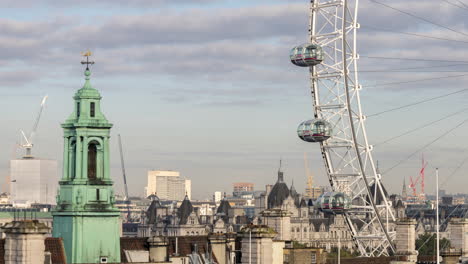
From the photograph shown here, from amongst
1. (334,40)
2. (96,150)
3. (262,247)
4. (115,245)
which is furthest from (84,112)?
(334,40)

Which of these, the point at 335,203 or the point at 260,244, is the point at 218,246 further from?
the point at 335,203

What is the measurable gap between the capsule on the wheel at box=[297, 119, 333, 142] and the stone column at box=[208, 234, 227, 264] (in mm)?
47637

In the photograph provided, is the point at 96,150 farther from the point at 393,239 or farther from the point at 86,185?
the point at 393,239

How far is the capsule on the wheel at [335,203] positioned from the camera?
12988 cm

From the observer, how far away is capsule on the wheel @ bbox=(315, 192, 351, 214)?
5113 inches

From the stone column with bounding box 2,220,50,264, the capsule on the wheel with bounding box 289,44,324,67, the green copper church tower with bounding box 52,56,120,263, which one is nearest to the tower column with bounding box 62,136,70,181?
the green copper church tower with bounding box 52,56,120,263

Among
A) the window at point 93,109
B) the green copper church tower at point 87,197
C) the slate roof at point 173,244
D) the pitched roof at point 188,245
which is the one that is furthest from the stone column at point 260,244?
the pitched roof at point 188,245

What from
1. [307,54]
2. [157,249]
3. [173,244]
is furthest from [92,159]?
[307,54]

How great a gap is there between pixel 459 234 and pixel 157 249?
17.7 m

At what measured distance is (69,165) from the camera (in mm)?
68875

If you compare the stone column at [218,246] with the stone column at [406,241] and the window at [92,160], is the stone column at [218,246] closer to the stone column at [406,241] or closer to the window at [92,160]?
the stone column at [406,241]

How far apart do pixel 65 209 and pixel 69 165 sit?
2.08 meters

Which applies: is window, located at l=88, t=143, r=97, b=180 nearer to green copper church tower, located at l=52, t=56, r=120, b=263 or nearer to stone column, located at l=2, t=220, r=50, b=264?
green copper church tower, located at l=52, t=56, r=120, b=263

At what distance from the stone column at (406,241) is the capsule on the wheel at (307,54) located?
5127 cm
